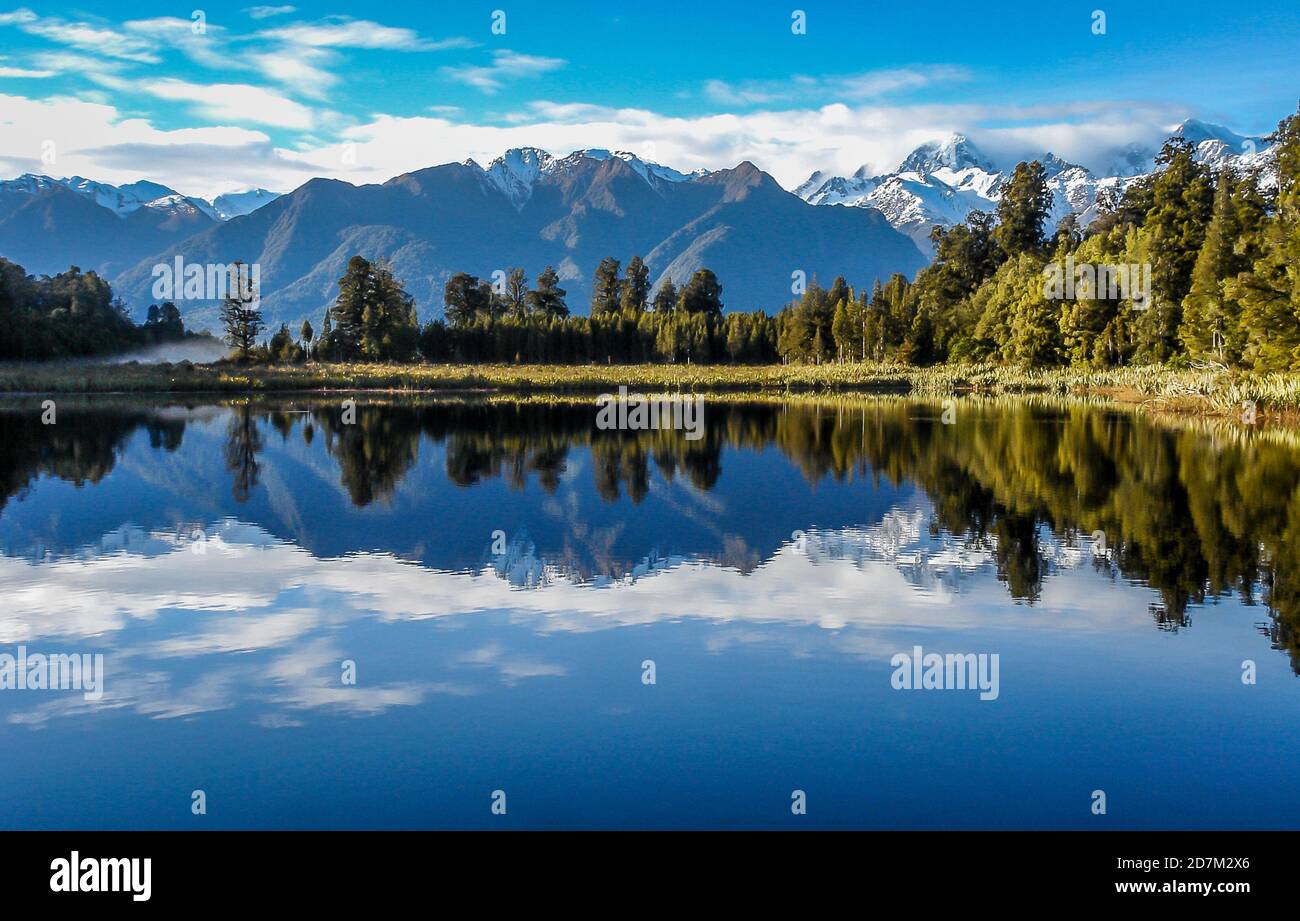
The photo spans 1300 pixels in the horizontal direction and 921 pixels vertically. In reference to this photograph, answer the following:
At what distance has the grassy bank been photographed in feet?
229

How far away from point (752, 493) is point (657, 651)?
14.4 meters

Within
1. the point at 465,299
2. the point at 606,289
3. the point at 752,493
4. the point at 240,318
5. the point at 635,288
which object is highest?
the point at 635,288

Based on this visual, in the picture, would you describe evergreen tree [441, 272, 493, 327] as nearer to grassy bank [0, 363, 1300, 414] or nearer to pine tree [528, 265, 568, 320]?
pine tree [528, 265, 568, 320]

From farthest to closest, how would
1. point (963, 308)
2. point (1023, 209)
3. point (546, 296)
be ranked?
point (546, 296), point (1023, 209), point (963, 308)

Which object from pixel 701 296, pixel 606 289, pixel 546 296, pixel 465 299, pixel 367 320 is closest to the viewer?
pixel 367 320

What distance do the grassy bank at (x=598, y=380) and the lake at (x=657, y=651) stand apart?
4058 cm

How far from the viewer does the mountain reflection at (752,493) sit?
1734 centimetres

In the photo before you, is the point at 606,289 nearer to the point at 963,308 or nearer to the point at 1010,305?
the point at 963,308

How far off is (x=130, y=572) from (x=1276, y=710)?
49.3 feet

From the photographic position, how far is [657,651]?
12195mm

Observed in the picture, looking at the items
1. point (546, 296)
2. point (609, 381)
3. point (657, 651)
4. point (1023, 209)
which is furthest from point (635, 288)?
point (657, 651)

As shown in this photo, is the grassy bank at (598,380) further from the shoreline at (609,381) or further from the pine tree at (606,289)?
the pine tree at (606,289)
